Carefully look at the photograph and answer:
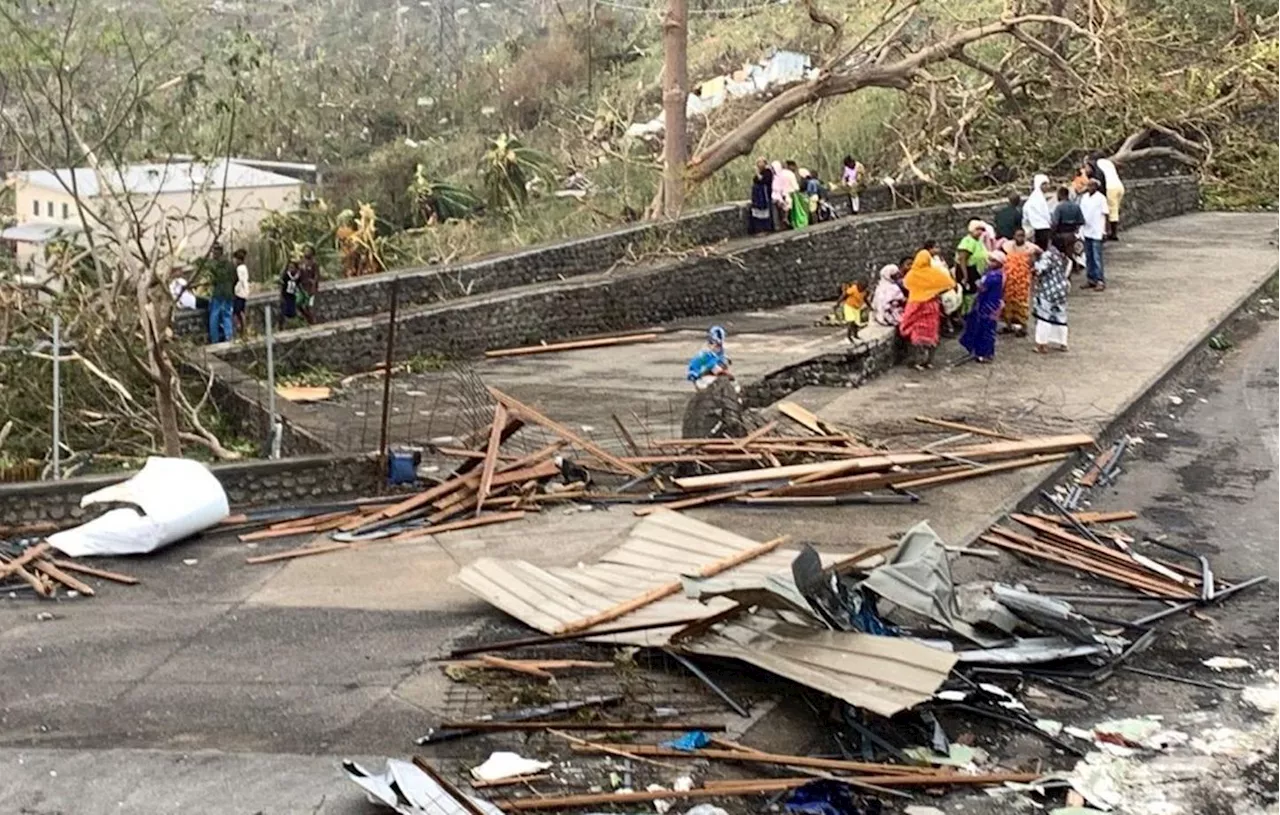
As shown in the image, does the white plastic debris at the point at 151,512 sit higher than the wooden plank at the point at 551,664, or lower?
higher

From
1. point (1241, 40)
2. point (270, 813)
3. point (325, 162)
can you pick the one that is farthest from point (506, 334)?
point (325, 162)

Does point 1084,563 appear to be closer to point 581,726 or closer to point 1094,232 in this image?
point 581,726

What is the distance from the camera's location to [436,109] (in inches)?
1741

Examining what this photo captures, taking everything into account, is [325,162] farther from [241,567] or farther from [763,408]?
[241,567]

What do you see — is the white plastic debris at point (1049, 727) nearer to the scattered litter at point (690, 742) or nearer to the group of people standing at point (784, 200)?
the scattered litter at point (690, 742)

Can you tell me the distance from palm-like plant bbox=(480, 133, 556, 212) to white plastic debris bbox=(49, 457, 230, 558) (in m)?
18.1

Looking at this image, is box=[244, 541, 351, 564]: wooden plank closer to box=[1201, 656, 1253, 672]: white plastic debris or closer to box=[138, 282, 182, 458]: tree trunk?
box=[138, 282, 182, 458]: tree trunk

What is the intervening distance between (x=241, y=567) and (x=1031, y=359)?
9169 mm

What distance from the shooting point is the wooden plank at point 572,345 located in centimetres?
1920

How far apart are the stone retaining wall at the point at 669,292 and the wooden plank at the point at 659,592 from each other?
859 centimetres

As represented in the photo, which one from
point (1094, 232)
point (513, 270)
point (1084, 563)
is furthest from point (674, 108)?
point (1084, 563)

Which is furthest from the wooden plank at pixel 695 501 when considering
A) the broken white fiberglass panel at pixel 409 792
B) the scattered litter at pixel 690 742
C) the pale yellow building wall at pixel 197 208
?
the pale yellow building wall at pixel 197 208

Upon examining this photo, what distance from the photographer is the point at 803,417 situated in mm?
13219

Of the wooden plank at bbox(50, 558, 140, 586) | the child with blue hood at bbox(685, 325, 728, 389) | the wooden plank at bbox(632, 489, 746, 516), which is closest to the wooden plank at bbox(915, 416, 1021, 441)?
the child with blue hood at bbox(685, 325, 728, 389)
